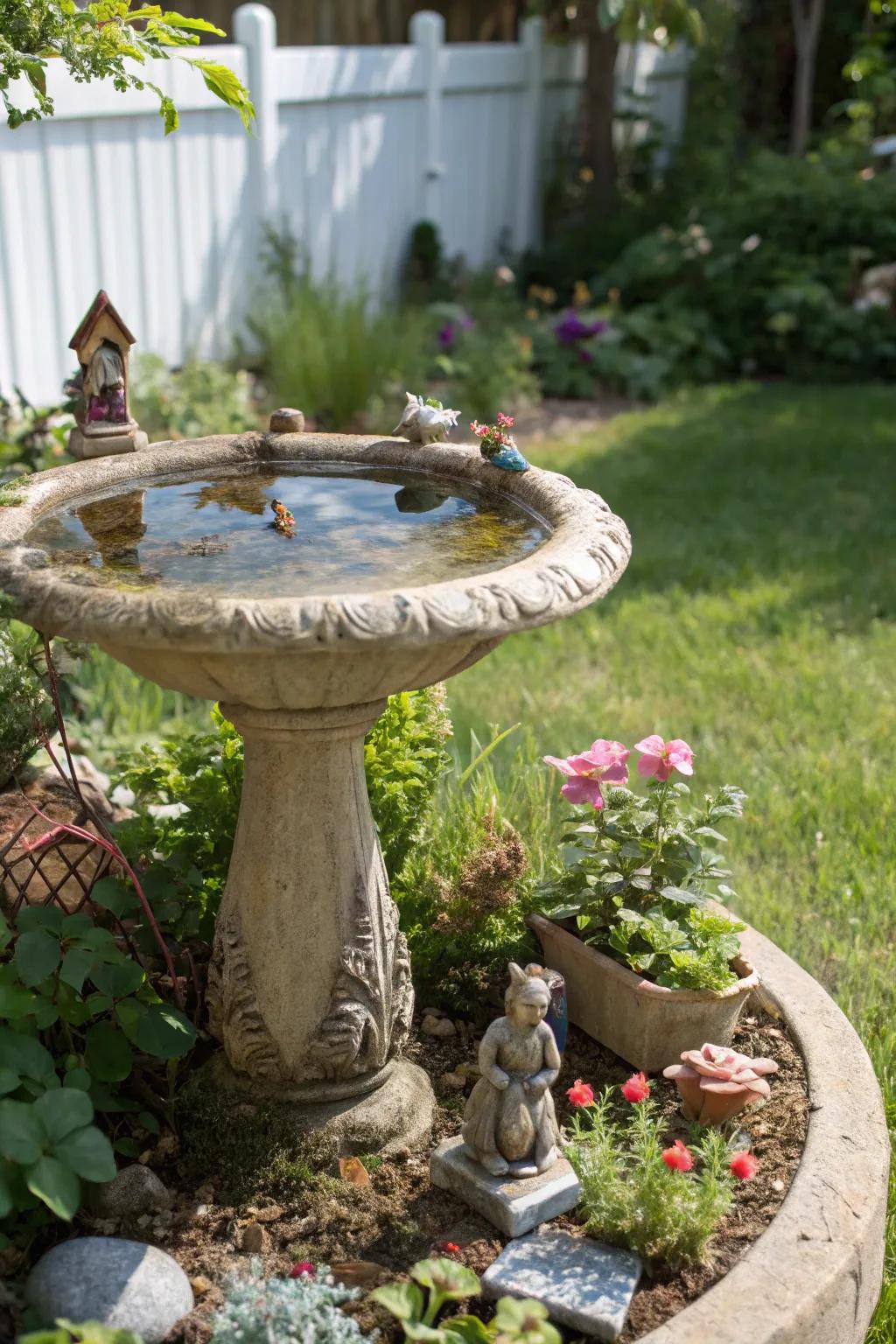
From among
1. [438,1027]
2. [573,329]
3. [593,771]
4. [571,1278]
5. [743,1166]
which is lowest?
[438,1027]

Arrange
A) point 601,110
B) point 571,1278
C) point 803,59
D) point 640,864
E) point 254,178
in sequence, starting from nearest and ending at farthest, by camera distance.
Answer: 1. point 571,1278
2. point 640,864
3. point 254,178
4. point 601,110
5. point 803,59

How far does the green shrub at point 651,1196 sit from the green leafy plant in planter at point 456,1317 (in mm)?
301

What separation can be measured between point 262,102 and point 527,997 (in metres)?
6.18

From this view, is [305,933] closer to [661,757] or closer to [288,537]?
[288,537]

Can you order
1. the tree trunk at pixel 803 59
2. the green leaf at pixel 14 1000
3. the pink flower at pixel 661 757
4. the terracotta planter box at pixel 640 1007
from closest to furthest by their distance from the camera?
the green leaf at pixel 14 1000
the terracotta planter box at pixel 640 1007
the pink flower at pixel 661 757
the tree trunk at pixel 803 59

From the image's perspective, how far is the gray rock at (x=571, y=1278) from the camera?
2.10 m

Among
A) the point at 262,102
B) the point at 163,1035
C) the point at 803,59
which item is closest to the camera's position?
the point at 163,1035

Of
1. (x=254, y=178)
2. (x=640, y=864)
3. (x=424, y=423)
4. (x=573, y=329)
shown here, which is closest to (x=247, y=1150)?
(x=640, y=864)

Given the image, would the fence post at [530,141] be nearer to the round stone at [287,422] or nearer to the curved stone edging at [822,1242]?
the round stone at [287,422]

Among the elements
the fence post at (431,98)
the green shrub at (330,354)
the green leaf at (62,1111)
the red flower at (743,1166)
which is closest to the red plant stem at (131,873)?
the green leaf at (62,1111)

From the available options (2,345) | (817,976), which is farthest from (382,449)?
(2,345)

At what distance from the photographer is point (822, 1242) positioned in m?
2.22

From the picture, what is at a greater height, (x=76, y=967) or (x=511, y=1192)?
(x=76, y=967)

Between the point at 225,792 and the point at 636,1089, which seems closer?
the point at 636,1089
